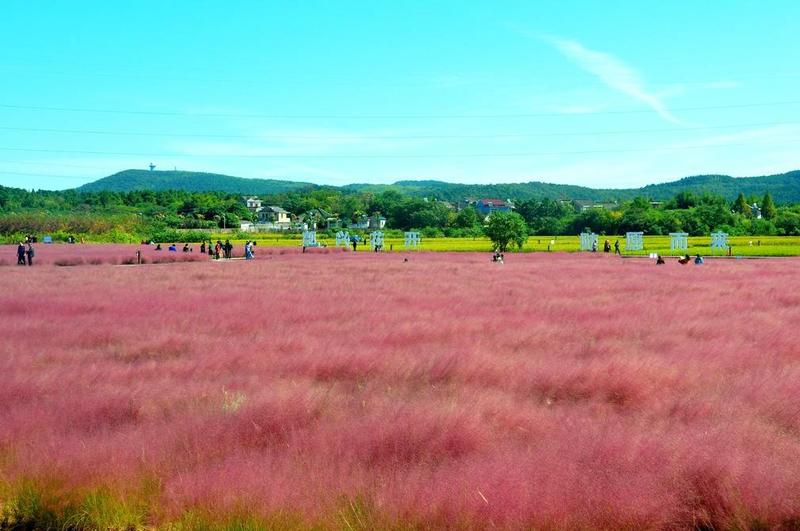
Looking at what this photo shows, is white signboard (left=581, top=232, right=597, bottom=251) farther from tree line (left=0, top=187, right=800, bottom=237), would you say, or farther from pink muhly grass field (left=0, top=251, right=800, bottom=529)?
pink muhly grass field (left=0, top=251, right=800, bottom=529)

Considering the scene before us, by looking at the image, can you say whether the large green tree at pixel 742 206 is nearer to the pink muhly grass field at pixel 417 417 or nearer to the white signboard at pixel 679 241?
the white signboard at pixel 679 241

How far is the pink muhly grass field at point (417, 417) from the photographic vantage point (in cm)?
529

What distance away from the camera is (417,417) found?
23.4 ft

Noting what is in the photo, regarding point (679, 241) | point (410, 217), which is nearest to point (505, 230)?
point (679, 241)

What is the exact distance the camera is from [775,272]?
113 feet

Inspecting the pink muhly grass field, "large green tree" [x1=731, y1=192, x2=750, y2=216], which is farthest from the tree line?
the pink muhly grass field

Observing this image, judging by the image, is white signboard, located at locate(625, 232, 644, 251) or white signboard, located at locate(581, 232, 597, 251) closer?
white signboard, located at locate(625, 232, 644, 251)

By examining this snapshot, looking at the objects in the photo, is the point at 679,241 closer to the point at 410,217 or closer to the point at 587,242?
the point at 587,242

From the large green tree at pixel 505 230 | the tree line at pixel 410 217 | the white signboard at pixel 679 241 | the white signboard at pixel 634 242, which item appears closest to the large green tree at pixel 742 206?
the tree line at pixel 410 217

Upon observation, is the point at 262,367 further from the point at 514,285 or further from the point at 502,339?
the point at 514,285

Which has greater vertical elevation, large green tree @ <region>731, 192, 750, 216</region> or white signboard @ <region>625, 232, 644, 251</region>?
large green tree @ <region>731, 192, 750, 216</region>

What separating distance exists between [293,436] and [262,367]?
3993 millimetres

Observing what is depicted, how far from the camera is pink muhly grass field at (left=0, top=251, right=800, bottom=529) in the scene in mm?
5289

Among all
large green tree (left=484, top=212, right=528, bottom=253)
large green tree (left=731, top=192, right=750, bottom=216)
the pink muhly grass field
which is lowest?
the pink muhly grass field
